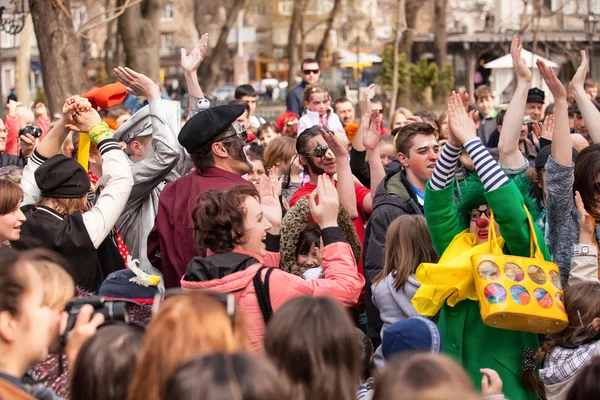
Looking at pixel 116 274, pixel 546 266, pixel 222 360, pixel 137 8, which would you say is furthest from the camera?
pixel 137 8

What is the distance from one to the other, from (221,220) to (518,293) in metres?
1.38

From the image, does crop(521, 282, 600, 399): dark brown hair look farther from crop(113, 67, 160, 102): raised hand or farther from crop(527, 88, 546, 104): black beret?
crop(527, 88, 546, 104): black beret

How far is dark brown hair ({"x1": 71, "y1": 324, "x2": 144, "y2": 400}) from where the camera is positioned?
3309mm

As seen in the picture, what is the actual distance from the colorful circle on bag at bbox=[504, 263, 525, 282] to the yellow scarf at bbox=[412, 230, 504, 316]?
217mm

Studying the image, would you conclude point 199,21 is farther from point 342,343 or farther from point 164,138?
point 342,343

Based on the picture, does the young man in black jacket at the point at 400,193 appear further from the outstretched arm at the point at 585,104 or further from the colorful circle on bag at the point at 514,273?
the colorful circle on bag at the point at 514,273

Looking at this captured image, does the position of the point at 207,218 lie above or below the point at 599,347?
above

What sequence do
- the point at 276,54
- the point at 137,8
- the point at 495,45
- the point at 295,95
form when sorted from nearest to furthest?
the point at 295,95 < the point at 137,8 < the point at 495,45 < the point at 276,54

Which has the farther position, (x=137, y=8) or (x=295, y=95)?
(x=137, y=8)

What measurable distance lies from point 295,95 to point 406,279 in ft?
32.0

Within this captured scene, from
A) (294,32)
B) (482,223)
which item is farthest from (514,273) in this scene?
(294,32)

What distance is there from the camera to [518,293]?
4.50 meters

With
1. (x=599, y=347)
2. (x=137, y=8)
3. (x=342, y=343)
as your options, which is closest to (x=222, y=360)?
(x=342, y=343)

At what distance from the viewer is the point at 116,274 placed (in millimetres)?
5223
